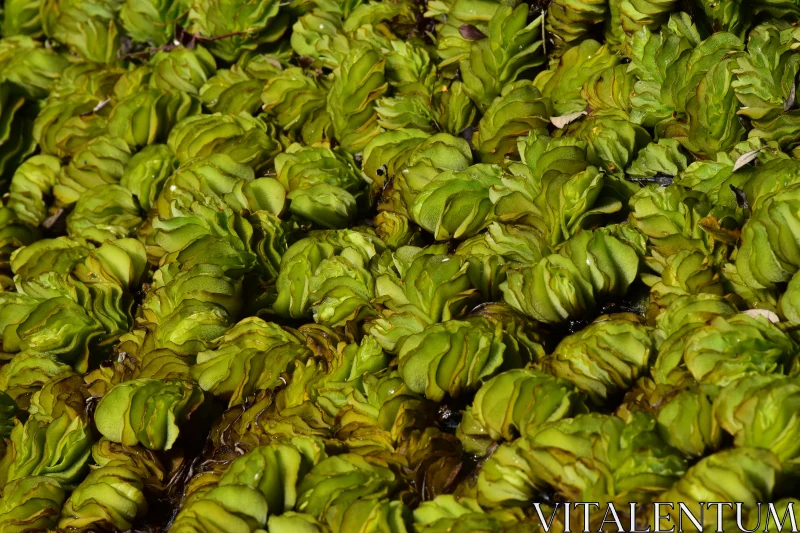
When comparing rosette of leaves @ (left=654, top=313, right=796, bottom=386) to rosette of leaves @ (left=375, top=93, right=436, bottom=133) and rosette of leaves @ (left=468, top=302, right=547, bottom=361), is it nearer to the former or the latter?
rosette of leaves @ (left=468, top=302, right=547, bottom=361)

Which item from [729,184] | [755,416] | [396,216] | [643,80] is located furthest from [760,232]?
[396,216]

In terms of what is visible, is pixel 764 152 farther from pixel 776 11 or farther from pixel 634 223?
pixel 776 11

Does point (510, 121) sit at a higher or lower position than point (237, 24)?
higher

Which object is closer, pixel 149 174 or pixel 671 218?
pixel 671 218

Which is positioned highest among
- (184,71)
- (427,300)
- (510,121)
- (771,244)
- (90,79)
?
(771,244)

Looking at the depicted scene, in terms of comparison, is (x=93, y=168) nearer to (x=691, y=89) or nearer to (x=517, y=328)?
(x=517, y=328)

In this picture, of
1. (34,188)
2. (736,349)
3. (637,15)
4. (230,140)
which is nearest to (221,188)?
(230,140)
